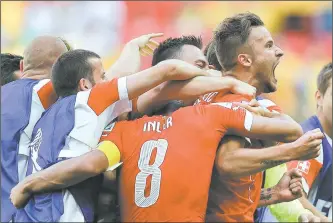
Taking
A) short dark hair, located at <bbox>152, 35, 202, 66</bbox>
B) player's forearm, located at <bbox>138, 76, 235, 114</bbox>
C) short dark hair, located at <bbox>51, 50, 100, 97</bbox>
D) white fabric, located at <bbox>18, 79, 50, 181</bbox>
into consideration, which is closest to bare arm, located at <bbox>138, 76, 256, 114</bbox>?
player's forearm, located at <bbox>138, 76, 235, 114</bbox>

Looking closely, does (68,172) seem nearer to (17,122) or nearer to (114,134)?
(114,134)

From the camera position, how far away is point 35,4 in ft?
36.9

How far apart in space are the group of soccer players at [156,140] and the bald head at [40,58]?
0.22 m

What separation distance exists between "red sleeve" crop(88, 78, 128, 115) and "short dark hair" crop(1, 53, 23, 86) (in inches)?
53.7

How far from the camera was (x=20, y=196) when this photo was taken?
10.8ft

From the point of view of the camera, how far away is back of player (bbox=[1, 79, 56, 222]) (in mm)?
3676

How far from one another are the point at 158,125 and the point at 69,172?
1.49ft

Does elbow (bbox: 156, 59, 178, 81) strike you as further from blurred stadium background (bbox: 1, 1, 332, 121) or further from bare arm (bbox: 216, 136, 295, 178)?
blurred stadium background (bbox: 1, 1, 332, 121)

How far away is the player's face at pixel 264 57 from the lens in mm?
3697

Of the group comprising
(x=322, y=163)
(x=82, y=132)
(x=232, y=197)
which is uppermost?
(x=82, y=132)

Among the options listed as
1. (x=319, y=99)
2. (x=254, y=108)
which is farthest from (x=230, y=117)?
(x=319, y=99)

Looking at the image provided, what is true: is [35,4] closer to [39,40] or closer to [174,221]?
[39,40]

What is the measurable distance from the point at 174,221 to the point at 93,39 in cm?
767

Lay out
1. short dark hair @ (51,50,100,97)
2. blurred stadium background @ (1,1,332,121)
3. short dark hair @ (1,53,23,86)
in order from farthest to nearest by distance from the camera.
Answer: blurred stadium background @ (1,1,332,121) → short dark hair @ (1,53,23,86) → short dark hair @ (51,50,100,97)
